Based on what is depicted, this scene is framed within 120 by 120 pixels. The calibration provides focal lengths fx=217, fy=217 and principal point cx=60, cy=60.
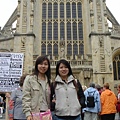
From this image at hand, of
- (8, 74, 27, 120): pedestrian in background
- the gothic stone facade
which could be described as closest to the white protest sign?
(8, 74, 27, 120): pedestrian in background

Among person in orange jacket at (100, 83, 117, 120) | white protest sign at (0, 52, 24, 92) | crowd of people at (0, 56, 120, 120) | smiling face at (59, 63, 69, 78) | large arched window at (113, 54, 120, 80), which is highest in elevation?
large arched window at (113, 54, 120, 80)

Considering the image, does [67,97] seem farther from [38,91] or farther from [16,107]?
[16,107]

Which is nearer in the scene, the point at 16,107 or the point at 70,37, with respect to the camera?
the point at 16,107

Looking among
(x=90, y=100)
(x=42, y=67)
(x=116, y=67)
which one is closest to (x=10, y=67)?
(x=90, y=100)

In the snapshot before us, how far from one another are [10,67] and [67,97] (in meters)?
3.97

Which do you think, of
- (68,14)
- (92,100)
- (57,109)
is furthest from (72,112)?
(68,14)

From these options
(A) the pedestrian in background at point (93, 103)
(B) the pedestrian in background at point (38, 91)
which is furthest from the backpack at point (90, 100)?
(B) the pedestrian in background at point (38, 91)

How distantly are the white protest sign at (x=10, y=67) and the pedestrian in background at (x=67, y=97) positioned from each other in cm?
356

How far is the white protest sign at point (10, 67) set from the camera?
6746mm

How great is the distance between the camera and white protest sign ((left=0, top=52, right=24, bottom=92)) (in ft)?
22.1

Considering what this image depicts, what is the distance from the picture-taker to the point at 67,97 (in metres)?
3.32

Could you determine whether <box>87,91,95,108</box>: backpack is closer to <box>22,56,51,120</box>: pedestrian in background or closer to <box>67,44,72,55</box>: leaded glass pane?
<box>22,56,51,120</box>: pedestrian in background

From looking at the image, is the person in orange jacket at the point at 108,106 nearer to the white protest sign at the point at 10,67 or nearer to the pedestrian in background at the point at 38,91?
the white protest sign at the point at 10,67

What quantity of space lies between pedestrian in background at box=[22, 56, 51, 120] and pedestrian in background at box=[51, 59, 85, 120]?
0.16 m
